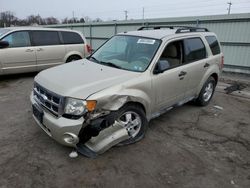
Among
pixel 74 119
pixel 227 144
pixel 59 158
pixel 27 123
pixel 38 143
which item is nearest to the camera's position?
pixel 74 119

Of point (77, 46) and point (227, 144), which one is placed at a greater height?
point (77, 46)

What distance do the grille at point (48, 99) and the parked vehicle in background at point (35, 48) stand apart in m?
4.36

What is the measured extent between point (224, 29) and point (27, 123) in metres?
8.49

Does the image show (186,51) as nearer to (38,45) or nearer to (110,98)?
(110,98)

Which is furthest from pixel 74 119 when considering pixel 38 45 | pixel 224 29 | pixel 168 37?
pixel 224 29

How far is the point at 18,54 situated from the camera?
738 cm

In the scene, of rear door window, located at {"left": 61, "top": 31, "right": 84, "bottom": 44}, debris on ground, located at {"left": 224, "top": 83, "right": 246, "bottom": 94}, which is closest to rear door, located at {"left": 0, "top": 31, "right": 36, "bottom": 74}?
rear door window, located at {"left": 61, "top": 31, "right": 84, "bottom": 44}

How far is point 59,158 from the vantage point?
10.9ft

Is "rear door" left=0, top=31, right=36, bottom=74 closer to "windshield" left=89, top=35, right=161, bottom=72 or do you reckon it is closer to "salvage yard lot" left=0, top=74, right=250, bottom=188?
"salvage yard lot" left=0, top=74, right=250, bottom=188

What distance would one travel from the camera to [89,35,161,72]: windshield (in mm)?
3910

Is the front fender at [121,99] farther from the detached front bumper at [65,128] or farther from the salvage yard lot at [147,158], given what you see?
the salvage yard lot at [147,158]

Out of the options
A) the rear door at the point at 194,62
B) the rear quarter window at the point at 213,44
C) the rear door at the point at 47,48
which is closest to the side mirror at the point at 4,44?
the rear door at the point at 47,48

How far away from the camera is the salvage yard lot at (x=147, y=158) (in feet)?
9.62

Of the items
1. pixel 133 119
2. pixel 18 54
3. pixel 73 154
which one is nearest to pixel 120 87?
pixel 133 119
